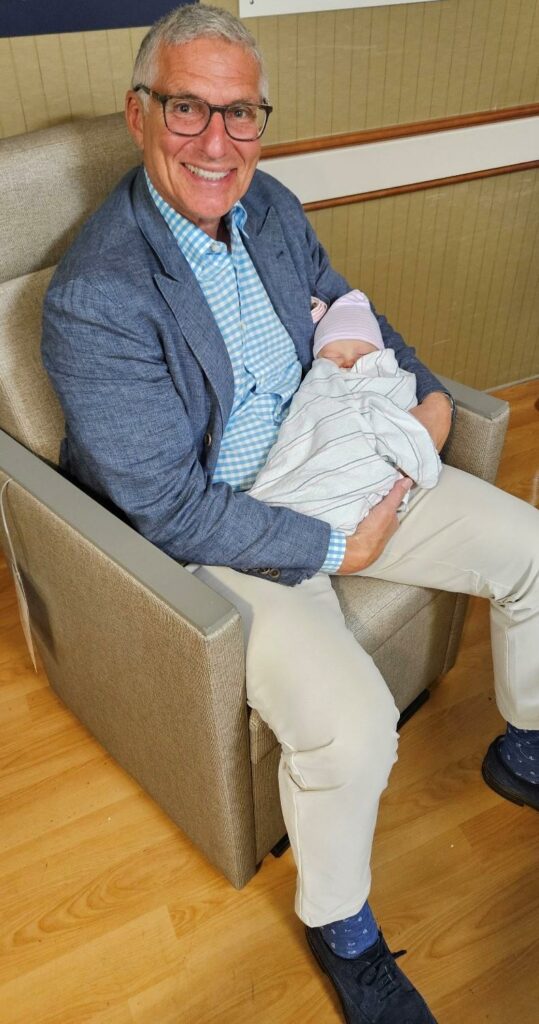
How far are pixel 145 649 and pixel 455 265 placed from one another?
175 centimetres

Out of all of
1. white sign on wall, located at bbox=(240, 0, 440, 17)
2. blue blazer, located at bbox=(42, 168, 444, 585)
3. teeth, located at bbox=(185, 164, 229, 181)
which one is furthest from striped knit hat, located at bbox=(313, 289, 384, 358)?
white sign on wall, located at bbox=(240, 0, 440, 17)

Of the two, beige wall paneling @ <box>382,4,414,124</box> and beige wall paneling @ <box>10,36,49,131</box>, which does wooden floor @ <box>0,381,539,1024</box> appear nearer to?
beige wall paneling @ <box>10,36,49,131</box>

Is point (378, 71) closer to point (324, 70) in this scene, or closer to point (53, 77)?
point (324, 70)

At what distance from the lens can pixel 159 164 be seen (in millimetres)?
1242

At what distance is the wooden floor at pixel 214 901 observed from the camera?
1.28 metres

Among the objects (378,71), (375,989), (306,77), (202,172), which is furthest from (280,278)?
(375,989)

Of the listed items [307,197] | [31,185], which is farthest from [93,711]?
[307,197]

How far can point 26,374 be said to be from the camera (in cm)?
137

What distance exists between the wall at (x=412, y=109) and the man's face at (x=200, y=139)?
1.76 ft

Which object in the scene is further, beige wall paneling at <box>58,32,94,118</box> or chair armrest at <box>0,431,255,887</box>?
beige wall paneling at <box>58,32,94,118</box>

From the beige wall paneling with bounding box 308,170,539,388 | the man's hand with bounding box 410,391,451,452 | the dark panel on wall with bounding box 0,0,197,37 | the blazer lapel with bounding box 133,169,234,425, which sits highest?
the dark panel on wall with bounding box 0,0,197,37

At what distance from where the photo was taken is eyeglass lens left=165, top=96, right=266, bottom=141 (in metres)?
1.20

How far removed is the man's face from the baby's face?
316 millimetres

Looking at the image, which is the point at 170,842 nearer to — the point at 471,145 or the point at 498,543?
the point at 498,543
